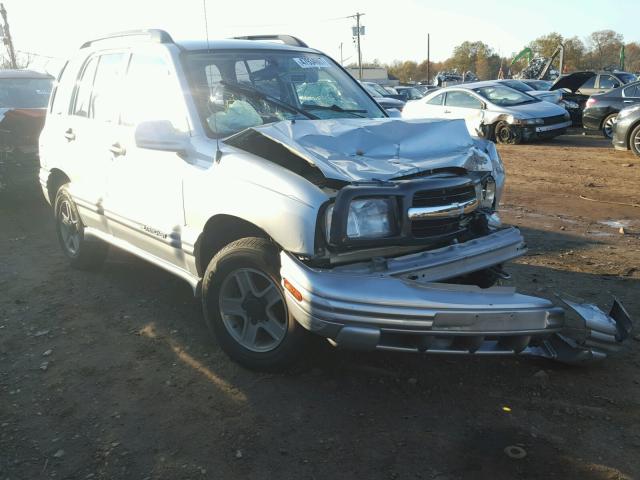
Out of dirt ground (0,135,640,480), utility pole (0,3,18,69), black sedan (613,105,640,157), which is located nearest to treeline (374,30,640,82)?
utility pole (0,3,18,69)

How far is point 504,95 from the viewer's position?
48.2 feet

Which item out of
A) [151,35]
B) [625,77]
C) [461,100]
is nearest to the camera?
[151,35]

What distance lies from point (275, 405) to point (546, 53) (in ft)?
266

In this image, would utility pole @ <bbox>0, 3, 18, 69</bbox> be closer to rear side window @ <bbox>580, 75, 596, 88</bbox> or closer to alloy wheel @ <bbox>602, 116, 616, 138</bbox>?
rear side window @ <bbox>580, 75, 596, 88</bbox>

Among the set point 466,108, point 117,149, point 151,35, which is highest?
point 151,35

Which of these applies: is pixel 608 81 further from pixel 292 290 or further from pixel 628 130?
pixel 292 290

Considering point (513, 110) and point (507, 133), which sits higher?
point (513, 110)

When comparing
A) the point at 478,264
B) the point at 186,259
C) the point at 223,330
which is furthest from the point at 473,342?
the point at 186,259

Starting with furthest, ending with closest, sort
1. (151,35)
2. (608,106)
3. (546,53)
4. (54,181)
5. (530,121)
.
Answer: (546,53), (608,106), (530,121), (54,181), (151,35)

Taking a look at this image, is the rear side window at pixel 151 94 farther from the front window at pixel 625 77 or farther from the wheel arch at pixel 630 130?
the front window at pixel 625 77

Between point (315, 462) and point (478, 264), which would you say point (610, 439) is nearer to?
point (478, 264)

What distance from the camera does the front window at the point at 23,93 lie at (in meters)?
9.52

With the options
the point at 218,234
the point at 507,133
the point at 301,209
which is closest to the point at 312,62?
the point at 218,234

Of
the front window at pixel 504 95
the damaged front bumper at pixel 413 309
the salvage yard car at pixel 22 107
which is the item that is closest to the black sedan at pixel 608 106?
the front window at pixel 504 95
